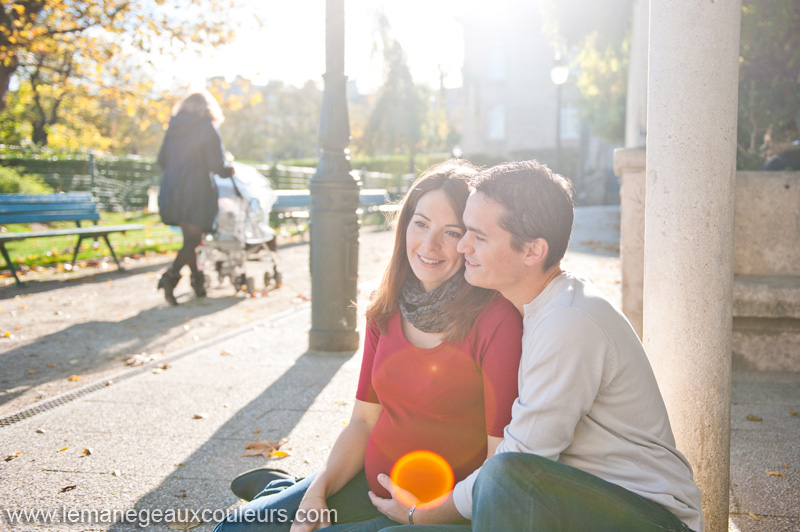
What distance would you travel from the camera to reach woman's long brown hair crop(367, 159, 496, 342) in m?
2.21

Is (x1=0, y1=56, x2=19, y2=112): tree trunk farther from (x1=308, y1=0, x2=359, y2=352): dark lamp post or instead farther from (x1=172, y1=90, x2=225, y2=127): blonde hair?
(x1=308, y1=0, x2=359, y2=352): dark lamp post

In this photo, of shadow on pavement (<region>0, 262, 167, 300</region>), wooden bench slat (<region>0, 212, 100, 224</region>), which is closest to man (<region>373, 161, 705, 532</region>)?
shadow on pavement (<region>0, 262, 167, 300</region>)

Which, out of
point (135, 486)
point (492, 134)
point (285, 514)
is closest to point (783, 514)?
point (285, 514)

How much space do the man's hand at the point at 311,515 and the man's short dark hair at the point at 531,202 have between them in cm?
109

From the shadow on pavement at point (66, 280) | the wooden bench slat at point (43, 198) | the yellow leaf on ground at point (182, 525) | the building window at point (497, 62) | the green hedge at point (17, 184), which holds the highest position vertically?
the building window at point (497, 62)

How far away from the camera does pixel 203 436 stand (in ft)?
13.0

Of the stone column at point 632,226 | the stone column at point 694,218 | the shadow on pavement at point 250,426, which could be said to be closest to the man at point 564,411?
the stone column at point 694,218

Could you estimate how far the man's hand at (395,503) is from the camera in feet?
7.02

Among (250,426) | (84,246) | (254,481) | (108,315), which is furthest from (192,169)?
(254,481)

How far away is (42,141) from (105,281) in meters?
23.0

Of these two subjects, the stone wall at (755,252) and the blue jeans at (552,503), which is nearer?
the blue jeans at (552,503)

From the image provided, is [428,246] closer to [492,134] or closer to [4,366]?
[4,366]

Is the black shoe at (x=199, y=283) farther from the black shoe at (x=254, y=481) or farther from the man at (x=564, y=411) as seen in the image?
the man at (x=564, y=411)

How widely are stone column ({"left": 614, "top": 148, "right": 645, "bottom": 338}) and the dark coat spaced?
4.58 metres
